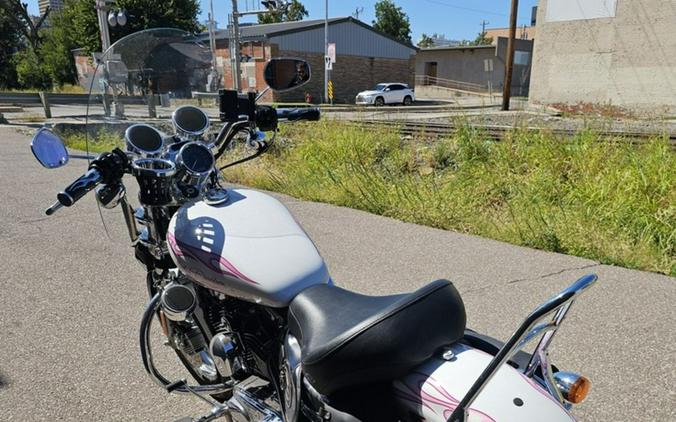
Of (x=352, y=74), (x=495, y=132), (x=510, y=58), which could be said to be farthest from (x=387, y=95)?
(x=495, y=132)

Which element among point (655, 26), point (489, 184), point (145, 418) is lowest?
point (145, 418)

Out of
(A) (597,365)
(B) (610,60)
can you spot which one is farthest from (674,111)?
(A) (597,365)

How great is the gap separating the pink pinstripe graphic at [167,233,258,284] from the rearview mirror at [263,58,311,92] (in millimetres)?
984

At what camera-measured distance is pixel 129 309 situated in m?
3.84

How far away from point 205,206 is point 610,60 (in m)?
26.3

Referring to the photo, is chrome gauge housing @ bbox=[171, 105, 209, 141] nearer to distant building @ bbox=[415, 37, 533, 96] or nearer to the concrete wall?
the concrete wall

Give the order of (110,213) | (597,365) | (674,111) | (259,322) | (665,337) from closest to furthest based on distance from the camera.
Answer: (259,322)
(110,213)
(597,365)
(665,337)
(674,111)

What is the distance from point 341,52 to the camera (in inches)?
1618

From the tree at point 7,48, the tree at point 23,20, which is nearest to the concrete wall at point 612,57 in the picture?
the tree at point 7,48

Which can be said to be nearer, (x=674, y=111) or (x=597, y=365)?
(x=597, y=365)

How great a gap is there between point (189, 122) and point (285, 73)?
1.83 feet

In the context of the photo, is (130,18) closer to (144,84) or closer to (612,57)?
(612,57)

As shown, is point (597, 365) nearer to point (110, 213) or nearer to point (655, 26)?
point (110, 213)

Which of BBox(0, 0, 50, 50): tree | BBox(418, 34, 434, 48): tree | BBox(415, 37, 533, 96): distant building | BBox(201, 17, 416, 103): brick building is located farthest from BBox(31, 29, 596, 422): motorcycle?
BBox(418, 34, 434, 48): tree
